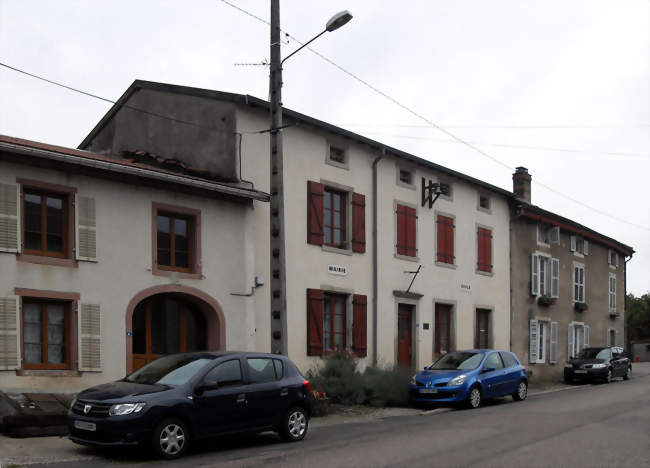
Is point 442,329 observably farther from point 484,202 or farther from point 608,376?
point 608,376

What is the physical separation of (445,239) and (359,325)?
5.52 metres

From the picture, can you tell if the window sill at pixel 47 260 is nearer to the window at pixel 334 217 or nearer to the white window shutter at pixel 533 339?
the window at pixel 334 217

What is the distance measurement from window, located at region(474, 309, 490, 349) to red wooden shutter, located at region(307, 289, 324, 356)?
353 inches

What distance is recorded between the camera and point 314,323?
1933 cm

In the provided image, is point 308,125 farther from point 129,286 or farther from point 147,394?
point 147,394

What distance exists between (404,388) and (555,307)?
50.3 feet

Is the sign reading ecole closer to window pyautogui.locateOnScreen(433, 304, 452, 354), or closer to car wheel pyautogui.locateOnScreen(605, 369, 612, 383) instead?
window pyautogui.locateOnScreen(433, 304, 452, 354)

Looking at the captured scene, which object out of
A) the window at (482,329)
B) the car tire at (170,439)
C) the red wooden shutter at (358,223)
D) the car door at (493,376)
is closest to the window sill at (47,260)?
the car tire at (170,439)

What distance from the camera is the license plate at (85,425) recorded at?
9.74 meters

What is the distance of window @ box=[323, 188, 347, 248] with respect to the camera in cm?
2042

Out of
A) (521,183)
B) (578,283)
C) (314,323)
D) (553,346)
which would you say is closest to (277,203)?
(314,323)

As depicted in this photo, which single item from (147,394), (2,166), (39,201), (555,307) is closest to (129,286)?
(39,201)

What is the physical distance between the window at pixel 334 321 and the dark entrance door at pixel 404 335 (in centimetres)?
263

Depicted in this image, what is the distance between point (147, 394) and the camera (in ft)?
32.8
